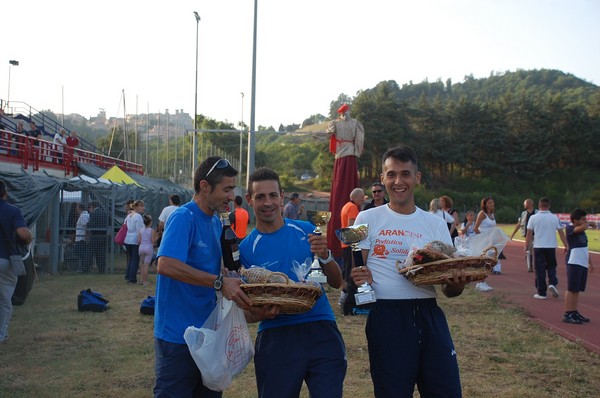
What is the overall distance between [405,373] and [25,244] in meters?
6.10

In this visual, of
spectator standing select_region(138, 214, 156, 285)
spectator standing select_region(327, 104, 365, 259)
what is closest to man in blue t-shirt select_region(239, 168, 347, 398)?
spectator standing select_region(327, 104, 365, 259)

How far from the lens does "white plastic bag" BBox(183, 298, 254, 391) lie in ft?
11.6

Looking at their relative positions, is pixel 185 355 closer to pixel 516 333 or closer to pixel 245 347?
pixel 245 347

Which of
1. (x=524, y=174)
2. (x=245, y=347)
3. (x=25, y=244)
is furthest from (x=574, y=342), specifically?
(x=524, y=174)

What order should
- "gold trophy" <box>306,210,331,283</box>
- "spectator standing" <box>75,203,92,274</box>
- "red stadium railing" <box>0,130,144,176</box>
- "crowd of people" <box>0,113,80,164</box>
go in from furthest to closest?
"crowd of people" <box>0,113,80,164</box> → "red stadium railing" <box>0,130,144,176</box> → "spectator standing" <box>75,203,92,274</box> → "gold trophy" <box>306,210,331,283</box>

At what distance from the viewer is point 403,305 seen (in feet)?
12.4

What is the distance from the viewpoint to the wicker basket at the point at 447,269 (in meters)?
3.52

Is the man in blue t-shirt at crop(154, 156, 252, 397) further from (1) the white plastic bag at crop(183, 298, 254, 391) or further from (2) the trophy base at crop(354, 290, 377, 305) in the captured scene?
(2) the trophy base at crop(354, 290, 377, 305)

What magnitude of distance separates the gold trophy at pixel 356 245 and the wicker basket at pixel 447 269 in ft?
0.86

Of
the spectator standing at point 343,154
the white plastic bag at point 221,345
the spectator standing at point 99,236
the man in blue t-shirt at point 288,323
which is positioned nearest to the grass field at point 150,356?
the spectator standing at point 343,154

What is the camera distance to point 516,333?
920 cm

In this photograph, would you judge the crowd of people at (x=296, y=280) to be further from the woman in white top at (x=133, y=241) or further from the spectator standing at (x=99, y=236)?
the spectator standing at (x=99, y=236)

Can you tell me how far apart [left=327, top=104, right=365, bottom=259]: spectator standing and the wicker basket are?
273 inches

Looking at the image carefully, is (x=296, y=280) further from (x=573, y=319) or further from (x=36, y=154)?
(x=36, y=154)
